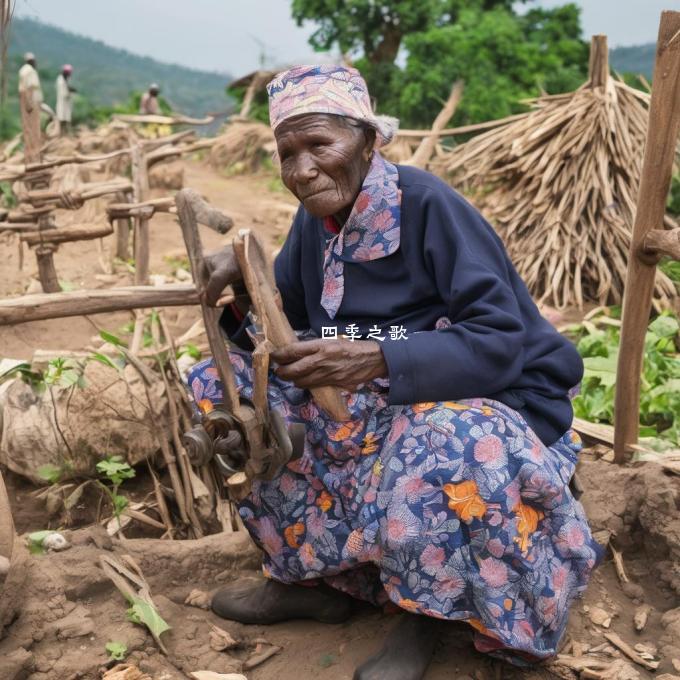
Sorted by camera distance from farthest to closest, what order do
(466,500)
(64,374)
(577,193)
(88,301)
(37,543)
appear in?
(577,193) → (64,374) → (88,301) → (37,543) → (466,500)

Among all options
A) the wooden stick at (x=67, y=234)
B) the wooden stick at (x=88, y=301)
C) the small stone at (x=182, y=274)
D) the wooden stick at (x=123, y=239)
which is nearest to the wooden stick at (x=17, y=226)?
the wooden stick at (x=67, y=234)

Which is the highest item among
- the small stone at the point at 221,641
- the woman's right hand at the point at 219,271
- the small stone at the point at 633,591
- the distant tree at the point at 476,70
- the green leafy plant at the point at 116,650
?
the distant tree at the point at 476,70

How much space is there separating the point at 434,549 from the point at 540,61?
10930 mm

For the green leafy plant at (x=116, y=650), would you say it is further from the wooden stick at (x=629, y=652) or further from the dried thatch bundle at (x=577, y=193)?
the dried thatch bundle at (x=577, y=193)

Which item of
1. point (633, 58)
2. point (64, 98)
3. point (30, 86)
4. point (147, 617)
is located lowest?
point (147, 617)

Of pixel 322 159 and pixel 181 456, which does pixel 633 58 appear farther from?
pixel 322 159

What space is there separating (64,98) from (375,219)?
11.7m

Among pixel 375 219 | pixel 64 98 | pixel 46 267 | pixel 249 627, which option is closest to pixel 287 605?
pixel 249 627

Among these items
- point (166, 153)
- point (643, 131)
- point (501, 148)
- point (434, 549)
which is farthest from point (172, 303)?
point (643, 131)

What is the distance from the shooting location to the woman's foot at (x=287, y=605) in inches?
92.7

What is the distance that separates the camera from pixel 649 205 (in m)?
2.60

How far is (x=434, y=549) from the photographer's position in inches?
74.1

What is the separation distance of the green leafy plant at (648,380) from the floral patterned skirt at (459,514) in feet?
4.79

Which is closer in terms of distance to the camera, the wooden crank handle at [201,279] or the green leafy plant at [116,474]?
the wooden crank handle at [201,279]
